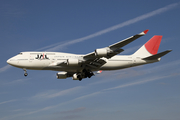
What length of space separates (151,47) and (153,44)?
76 centimetres

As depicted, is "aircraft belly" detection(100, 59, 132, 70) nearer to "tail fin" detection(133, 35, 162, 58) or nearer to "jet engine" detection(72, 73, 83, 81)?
"tail fin" detection(133, 35, 162, 58)

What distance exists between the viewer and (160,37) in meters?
51.7

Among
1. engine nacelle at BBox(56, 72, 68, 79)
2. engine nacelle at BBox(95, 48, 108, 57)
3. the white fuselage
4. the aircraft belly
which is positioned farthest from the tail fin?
engine nacelle at BBox(56, 72, 68, 79)

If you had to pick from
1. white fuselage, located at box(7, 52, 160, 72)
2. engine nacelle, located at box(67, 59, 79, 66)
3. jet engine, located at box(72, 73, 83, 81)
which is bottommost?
jet engine, located at box(72, 73, 83, 81)

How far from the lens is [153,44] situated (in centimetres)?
5122

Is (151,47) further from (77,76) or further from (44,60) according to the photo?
(44,60)

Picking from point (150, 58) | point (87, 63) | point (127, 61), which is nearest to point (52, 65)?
point (87, 63)

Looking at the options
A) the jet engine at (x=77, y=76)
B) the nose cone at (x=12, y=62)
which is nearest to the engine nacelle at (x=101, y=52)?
the jet engine at (x=77, y=76)

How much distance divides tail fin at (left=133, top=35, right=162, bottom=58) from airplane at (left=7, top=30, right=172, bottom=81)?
85 centimetres

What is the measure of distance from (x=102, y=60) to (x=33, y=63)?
11.9 metres

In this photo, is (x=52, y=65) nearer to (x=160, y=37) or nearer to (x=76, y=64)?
(x=76, y=64)

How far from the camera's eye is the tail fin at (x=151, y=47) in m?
50.4

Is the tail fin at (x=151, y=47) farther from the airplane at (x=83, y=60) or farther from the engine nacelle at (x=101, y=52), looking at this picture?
the engine nacelle at (x=101, y=52)

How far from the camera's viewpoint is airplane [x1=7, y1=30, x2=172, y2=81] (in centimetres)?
4032
